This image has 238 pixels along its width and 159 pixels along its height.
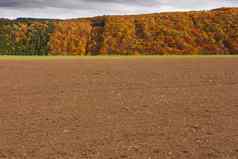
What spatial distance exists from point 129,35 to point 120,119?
4905cm

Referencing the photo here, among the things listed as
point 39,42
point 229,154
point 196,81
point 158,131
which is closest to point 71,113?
point 158,131

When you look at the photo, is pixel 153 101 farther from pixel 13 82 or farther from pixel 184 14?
pixel 184 14

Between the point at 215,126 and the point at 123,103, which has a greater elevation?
the point at 123,103

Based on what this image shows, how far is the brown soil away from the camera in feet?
26.3

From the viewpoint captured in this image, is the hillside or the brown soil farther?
the hillside

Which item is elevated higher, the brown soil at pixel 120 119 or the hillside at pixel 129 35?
the hillside at pixel 129 35

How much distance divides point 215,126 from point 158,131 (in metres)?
1.14

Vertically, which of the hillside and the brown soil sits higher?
the hillside

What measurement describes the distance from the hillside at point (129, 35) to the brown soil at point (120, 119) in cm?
3657

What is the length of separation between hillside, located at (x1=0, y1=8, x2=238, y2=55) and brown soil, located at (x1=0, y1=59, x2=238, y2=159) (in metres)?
36.6

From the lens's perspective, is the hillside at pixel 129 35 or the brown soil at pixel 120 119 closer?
the brown soil at pixel 120 119

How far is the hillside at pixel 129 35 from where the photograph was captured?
55.3 m

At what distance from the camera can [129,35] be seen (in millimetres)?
59438

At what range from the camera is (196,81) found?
1858cm
